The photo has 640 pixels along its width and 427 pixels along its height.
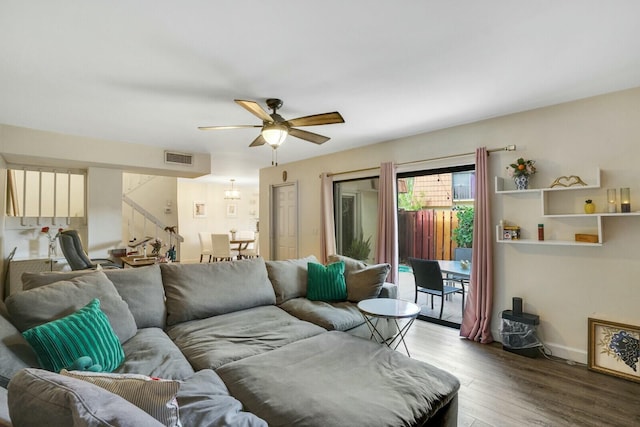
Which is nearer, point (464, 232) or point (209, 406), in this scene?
point (209, 406)

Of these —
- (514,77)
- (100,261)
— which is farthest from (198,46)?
(100,261)

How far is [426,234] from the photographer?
4453mm

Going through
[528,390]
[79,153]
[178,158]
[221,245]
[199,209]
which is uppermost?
[178,158]

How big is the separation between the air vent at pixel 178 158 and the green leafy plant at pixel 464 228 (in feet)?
13.6

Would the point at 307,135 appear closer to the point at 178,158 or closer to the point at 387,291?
the point at 387,291

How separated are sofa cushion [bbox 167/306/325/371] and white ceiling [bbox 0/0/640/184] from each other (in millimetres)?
1902

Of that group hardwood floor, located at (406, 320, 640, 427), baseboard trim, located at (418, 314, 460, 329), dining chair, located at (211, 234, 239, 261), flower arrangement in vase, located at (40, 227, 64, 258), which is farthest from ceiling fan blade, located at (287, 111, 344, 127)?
dining chair, located at (211, 234, 239, 261)

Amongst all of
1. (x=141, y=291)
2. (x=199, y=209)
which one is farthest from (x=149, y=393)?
(x=199, y=209)

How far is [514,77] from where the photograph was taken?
237 cm

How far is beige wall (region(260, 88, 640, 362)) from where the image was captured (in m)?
2.58

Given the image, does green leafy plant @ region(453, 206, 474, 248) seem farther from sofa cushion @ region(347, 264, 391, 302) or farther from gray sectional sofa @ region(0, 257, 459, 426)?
gray sectional sofa @ region(0, 257, 459, 426)

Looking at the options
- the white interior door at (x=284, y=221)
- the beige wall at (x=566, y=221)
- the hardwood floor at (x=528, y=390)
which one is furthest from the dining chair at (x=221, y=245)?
the beige wall at (x=566, y=221)

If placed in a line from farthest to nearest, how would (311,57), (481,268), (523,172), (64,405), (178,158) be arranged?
1. (178,158)
2. (481,268)
3. (523,172)
4. (311,57)
5. (64,405)

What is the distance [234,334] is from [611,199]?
3.27m
